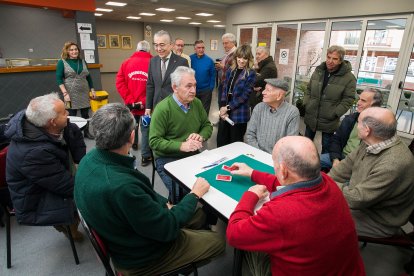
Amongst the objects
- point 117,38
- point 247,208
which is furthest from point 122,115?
point 117,38

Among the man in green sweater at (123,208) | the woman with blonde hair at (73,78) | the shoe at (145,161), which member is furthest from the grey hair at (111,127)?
the woman with blonde hair at (73,78)

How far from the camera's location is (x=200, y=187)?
1424 millimetres

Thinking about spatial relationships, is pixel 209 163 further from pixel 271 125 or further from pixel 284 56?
pixel 284 56

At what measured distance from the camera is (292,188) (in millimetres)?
971

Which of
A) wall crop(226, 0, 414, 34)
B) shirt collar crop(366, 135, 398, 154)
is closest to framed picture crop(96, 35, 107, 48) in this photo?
wall crop(226, 0, 414, 34)

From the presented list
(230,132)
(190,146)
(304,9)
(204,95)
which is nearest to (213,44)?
(304,9)

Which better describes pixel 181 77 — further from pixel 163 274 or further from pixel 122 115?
pixel 163 274

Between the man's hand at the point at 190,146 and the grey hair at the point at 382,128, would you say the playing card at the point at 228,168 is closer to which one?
the man's hand at the point at 190,146

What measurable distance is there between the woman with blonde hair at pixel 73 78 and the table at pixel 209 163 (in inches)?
117

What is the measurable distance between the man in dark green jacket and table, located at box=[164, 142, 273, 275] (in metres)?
1.60

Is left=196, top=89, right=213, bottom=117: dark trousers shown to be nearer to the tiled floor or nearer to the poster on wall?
the tiled floor

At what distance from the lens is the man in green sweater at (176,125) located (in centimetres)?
197

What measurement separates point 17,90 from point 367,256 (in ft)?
19.7

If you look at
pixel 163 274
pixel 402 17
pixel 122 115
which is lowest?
pixel 163 274
